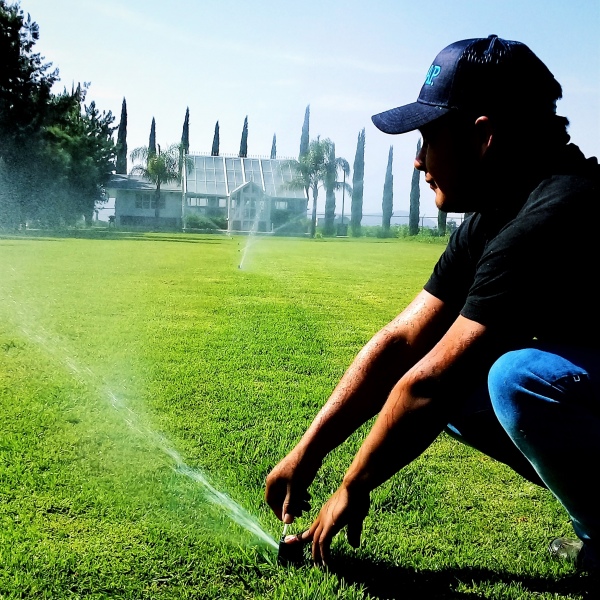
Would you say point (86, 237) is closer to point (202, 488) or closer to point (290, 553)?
point (202, 488)

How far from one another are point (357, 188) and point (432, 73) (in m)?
53.5

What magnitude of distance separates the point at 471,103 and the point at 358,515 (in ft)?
3.75

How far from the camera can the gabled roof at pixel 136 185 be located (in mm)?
57500

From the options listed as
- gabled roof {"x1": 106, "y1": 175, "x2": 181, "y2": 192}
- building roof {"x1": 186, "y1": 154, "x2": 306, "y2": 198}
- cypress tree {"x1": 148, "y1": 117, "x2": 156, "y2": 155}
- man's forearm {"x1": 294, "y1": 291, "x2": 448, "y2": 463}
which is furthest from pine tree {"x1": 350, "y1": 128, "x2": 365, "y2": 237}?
man's forearm {"x1": 294, "y1": 291, "x2": 448, "y2": 463}

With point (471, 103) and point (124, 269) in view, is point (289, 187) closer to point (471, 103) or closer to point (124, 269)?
point (124, 269)

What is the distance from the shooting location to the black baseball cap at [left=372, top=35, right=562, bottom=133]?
1.86m

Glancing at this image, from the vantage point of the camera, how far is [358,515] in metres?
1.87

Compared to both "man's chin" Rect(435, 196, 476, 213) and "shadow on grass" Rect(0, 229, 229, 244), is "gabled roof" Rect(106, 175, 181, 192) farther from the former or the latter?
"man's chin" Rect(435, 196, 476, 213)

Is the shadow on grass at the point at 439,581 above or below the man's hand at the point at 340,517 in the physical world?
below

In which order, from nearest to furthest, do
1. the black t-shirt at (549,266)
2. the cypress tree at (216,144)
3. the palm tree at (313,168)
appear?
the black t-shirt at (549,266), the palm tree at (313,168), the cypress tree at (216,144)

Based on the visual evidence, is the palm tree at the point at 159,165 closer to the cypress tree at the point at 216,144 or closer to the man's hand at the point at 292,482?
the cypress tree at the point at 216,144

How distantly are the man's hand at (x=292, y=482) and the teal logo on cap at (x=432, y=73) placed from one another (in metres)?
1.15

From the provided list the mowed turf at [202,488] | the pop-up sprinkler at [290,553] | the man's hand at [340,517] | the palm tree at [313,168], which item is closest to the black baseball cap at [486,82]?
the man's hand at [340,517]

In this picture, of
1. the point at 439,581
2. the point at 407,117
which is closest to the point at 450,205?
the point at 407,117
